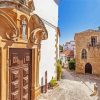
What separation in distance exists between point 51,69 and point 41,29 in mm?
3763

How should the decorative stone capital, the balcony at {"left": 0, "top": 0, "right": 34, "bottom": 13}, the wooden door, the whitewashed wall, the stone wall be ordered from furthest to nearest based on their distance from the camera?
the stone wall → the whitewashed wall → the decorative stone capital → the wooden door → the balcony at {"left": 0, "top": 0, "right": 34, "bottom": 13}

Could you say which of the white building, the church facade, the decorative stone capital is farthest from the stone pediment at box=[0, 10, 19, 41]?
the white building

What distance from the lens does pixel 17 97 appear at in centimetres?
636

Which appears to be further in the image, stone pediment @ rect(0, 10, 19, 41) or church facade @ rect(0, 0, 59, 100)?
church facade @ rect(0, 0, 59, 100)

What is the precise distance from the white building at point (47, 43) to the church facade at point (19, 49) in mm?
786

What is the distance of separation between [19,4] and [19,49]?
168 centimetres

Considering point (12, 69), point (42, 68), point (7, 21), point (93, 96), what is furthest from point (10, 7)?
point (93, 96)

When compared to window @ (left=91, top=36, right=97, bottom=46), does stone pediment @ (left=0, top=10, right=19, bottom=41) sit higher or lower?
lower

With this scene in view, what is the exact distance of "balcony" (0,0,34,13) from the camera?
17.2ft

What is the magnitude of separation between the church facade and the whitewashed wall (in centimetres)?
70

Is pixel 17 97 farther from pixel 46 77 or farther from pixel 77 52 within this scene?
pixel 77 52

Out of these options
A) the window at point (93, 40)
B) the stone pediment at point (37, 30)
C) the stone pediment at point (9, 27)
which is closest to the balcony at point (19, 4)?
the stone pediment at point (9, 27)

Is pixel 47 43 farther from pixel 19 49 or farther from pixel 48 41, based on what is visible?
pixel 19 49

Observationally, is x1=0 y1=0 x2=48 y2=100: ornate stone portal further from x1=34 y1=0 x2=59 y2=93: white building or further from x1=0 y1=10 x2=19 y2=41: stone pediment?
x1=34 y1=0 x2=59 y2=93: white building
